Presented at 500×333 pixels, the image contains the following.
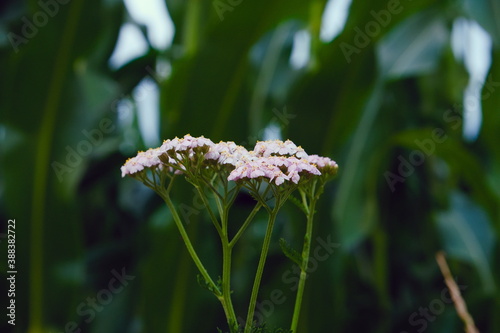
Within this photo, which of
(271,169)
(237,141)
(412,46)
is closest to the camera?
(271,169)

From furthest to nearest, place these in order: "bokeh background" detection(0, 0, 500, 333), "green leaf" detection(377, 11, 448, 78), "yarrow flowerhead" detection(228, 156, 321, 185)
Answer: "green leaf" detection(377, 11, 448, 78) → "bokeh background" detection(0, 0, 500, 333) → "yarrow flowerhead" detection(228, 156, 321, 185)

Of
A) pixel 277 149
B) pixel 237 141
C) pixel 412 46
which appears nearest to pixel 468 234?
pixel 412 46

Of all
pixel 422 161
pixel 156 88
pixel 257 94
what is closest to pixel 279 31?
pixel 257 94

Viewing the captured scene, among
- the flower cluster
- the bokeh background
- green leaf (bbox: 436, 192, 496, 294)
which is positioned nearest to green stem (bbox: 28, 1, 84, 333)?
the bokeh background

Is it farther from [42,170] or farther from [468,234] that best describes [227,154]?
[468,234]

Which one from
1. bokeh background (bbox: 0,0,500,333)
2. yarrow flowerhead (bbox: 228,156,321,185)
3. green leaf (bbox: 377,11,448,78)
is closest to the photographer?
yarrow flowerhead (bbox: 228,156,321,185)

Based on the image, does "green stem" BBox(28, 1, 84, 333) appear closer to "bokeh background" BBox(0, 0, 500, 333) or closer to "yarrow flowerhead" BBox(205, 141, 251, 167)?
"bokeh background" BBox(0, 0, 500, 333)
